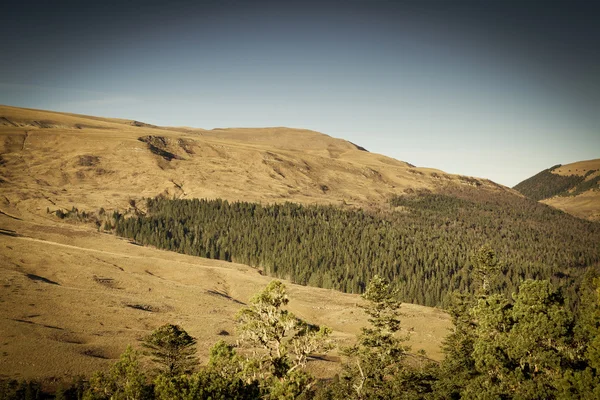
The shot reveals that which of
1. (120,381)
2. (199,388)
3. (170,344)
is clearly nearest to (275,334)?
(199,388)

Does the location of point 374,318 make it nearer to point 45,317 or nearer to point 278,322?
point 278,322

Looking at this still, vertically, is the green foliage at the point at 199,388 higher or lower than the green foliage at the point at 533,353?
lower

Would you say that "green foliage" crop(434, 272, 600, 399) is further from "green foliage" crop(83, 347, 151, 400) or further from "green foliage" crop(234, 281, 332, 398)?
"green foliage" crop(83, 347, 151, 400)

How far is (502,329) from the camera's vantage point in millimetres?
36344

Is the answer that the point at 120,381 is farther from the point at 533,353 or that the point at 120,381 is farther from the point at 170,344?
the point at 533,353

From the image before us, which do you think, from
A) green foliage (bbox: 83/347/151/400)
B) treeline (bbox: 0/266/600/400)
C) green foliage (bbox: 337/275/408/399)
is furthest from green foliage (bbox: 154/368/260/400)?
green foliage (bbox: 337/275/408/399)

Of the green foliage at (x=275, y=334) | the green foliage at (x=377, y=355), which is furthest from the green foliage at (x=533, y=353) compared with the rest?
the green foliage at (x=275, y=334)

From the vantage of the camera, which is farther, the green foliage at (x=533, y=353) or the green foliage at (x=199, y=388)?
the green foliage at (x=533, y=353)

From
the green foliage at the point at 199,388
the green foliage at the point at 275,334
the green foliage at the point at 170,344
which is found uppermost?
the green foliage at the point at 275,334

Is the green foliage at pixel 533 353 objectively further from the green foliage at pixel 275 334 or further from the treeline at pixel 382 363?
the green foliage at pixel 275 334

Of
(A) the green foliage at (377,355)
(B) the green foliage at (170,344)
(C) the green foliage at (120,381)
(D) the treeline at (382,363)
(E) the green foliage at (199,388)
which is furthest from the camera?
(B) the green foliage at (170,344)

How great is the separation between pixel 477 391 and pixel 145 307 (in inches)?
2762

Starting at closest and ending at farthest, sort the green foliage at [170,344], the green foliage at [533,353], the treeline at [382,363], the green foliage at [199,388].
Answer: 1. the green foliage at [199,388]
2. the treeline at [382,363]
3. the green foliage at [533,353]
4. the green foliage at [170,344]

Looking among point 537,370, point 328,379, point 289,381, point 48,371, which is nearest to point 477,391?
point 537,370
